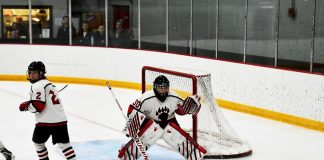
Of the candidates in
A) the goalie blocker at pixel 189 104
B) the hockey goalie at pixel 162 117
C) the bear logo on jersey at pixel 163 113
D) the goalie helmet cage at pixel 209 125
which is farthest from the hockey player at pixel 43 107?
the goalie helmet cage at pixel 209 125

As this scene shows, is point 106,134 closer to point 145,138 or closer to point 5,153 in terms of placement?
point 5,153

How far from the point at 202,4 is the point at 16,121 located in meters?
4.33

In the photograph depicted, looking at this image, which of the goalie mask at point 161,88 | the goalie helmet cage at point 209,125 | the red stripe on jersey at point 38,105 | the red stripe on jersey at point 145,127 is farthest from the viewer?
the goalie helmet cage at point 209,125

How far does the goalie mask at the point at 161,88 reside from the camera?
19.1 feet

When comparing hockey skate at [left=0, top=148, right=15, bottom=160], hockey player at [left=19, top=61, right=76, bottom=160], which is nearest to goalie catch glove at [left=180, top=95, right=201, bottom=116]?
hockey player at [left=19, top=61, right=76, bottom=160]

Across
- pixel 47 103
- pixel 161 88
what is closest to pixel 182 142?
pixel 161 88

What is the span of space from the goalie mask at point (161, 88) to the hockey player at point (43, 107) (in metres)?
0.87

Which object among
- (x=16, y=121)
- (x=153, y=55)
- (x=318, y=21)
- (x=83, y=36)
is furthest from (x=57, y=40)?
(x=318, y=21)

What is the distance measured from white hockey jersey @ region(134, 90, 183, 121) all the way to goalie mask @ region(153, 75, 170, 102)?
0.04 meters

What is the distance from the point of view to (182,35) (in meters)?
11.9

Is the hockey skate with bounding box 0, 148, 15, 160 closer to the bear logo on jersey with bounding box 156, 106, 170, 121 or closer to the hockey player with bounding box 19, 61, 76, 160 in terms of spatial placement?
the hockey player with bounding box 19, 61, 76, 160

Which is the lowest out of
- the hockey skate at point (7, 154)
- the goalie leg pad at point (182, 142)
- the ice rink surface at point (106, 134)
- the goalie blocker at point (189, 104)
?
the ice rink surface at point (106, 134)

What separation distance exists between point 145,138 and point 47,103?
3.18 feet

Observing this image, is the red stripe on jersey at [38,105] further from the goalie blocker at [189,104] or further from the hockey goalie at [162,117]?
the goalie blocker at [189,104]
